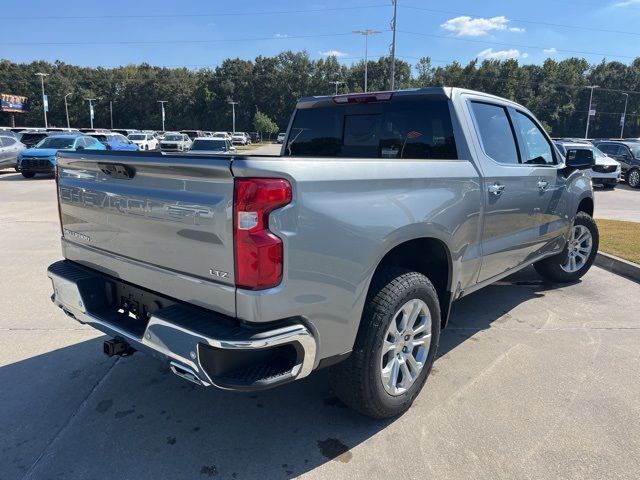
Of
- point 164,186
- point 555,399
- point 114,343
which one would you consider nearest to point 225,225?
point 164,186

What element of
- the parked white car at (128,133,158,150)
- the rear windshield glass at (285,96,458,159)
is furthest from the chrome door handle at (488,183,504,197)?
the parked white car at (128,133,158,150)

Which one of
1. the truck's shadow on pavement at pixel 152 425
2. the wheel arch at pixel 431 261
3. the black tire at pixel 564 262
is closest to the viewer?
the truck's shadow on pavement at pixel 152 425

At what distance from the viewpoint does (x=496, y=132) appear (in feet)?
13.0

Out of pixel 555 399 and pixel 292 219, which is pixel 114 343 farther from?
pixel 555 399

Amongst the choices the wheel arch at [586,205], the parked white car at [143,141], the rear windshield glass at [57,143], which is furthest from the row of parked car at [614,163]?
the parked white car at [143,141]

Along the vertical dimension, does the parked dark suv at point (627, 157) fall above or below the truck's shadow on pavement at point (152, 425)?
above

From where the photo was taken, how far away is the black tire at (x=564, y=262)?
18.6 feet

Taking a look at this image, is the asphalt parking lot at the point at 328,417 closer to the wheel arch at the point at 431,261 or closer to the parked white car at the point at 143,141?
the wheel arch at the point at 431,261

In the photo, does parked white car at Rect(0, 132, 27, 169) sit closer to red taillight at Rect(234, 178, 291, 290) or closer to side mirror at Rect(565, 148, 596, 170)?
side mirror at Rect(565, 148, 596, 170)

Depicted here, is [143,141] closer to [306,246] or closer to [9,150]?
[9,150]

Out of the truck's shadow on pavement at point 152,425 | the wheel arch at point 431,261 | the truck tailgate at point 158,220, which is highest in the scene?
the truck tailgate at point 158,220

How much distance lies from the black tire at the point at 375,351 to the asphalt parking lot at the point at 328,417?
0.72ft

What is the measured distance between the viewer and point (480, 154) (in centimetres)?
357

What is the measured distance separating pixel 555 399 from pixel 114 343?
2.84 m
